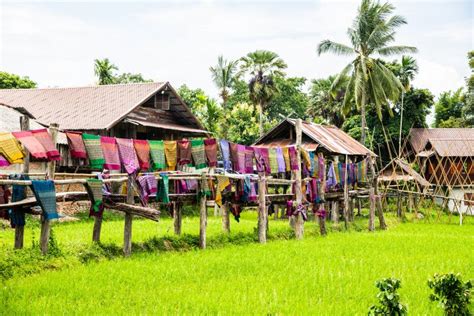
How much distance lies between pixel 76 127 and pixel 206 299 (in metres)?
12.6

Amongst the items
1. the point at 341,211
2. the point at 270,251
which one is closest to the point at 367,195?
the point at 341,211

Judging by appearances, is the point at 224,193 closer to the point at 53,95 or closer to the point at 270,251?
the point at 270,251

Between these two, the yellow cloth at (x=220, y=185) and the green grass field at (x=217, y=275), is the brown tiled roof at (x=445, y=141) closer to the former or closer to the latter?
the green grass field at (x=217, y=275)

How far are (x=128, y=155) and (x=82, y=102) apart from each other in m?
11.3

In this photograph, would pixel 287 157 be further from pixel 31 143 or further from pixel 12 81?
pixel 12 81

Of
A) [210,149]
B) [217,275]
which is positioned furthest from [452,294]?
[210,149]

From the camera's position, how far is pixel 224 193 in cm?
1250

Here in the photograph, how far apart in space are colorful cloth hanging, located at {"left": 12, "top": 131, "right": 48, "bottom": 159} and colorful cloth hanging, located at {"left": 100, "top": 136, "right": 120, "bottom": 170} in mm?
1079

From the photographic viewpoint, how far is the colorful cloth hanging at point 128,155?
9742 millimetres

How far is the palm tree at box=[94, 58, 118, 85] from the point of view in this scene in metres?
33.4

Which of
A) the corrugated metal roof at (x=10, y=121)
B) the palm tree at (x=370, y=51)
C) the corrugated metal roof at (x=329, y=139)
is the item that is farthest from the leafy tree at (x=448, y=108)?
the corrugated metal roof at (x=10, y=121)

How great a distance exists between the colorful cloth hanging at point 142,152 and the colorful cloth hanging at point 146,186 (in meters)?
0.23

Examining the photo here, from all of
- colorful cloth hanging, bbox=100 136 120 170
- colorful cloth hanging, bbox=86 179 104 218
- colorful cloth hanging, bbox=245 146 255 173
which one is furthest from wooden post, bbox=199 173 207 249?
colorful cloth hanging, bbox=86 179 104 218

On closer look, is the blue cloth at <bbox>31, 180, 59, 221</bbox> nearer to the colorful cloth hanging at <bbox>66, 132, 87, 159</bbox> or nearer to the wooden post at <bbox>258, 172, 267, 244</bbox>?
the colorful cloth hanging at <bbox>66, 132, 87, 159</bbox>
